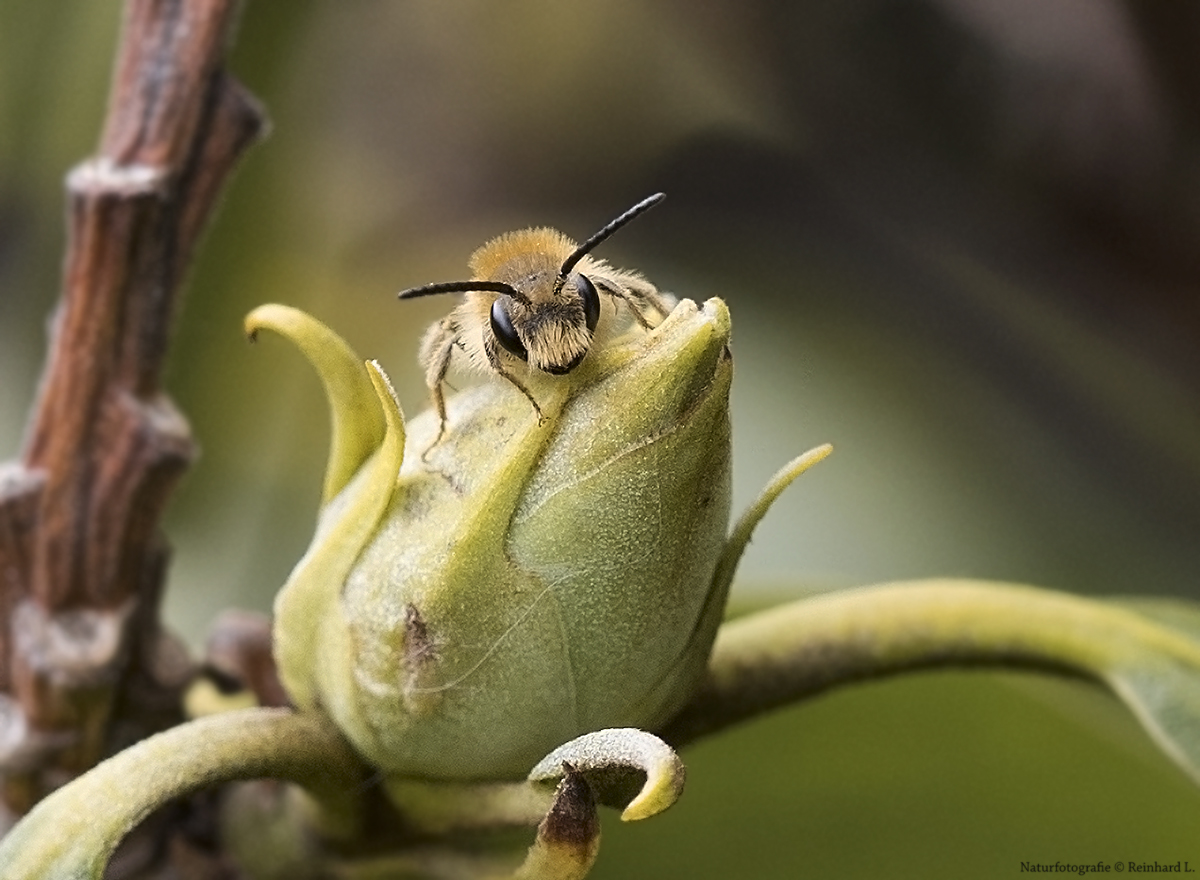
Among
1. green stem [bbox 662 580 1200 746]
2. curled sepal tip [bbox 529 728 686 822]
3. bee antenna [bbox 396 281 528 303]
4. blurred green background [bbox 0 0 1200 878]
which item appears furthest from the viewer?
blurred green background [bbox 0 0 1200 878]

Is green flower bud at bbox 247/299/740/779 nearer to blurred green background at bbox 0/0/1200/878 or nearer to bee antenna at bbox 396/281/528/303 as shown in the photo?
bee antenna at bbox 396/281/528/303

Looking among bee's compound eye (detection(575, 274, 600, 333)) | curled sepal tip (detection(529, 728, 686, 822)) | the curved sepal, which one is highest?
bee's compound eye (detection(575, 274, 600, 333))

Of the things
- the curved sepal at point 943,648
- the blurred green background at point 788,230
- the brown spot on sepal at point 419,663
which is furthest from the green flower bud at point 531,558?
the blurred green background at point 788,230

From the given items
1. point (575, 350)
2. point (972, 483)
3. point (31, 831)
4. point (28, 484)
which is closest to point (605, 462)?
point (575, 350)

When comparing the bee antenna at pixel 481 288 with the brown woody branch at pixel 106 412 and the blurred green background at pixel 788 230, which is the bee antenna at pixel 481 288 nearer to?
the brown woody branch at pixel 106 412

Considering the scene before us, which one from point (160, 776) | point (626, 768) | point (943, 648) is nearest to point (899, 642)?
point (943, 648)

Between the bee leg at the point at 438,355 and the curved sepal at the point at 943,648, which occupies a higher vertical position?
the bee leg at the point at 438,355

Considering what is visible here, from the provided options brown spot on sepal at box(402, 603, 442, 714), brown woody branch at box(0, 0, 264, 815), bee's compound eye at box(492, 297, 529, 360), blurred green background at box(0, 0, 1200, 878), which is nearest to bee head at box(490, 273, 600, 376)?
bee's compound eye at box(492, 297, 529, 360)

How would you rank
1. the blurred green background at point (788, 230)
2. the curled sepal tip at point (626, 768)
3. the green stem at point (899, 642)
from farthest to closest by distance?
1. the blurred green background at point (788, 230)
2. the green stem at point (899, 642)
3. the curled sepal tip at point (626, 768)
